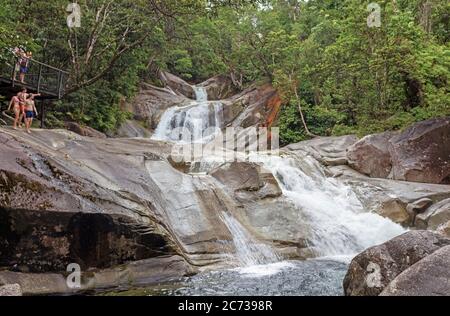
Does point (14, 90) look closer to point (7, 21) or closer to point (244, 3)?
point (7, 21)

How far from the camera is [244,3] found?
15477 mm

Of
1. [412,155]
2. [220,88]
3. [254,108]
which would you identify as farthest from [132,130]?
[412,155]

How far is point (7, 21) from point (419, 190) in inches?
704

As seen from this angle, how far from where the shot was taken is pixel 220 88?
1490 inches

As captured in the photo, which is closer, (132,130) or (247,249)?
(247,249)

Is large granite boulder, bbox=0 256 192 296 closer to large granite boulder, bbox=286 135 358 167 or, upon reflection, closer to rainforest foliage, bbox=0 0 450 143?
rainforest foliage, bbox=0 0 450 143

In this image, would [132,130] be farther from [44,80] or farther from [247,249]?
[247,249]

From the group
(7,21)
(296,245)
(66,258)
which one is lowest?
(296,245)

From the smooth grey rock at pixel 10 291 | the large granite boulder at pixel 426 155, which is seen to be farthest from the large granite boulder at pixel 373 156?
the smooth grey rock at pixel 10 291

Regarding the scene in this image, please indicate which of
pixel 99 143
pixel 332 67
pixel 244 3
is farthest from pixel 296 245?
pixel 332 67

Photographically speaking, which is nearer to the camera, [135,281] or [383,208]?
[135,281]

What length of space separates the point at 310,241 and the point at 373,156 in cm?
750

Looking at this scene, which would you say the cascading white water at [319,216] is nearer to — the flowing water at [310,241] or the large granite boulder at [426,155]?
the flowing water at [310,241]

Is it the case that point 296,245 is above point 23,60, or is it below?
below
